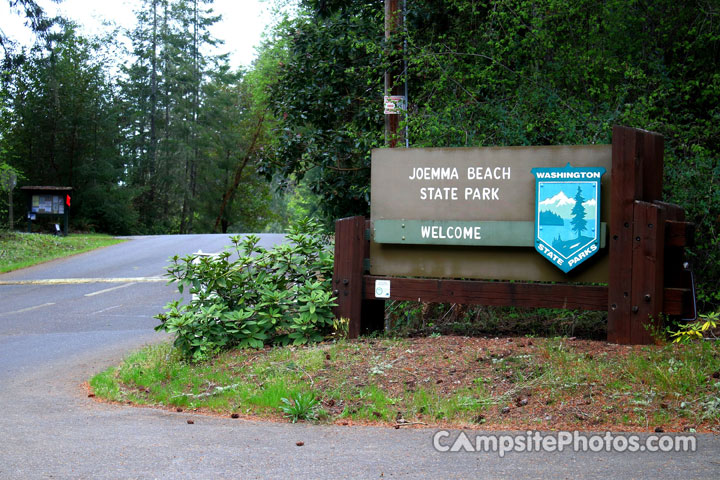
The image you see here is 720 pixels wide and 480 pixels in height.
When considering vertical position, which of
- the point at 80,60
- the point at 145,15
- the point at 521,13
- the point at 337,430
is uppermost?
the point at 145,15

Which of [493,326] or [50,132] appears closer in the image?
[493,326]

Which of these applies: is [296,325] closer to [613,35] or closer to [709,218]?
[709,218]

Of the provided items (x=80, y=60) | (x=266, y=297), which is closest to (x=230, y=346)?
(x=266, y=297)

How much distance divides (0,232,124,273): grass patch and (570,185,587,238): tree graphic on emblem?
18336 mm

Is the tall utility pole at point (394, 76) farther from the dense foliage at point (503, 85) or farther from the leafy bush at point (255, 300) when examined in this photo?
the leafy bush at point (255, 300)

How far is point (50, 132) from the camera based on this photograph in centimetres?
4119

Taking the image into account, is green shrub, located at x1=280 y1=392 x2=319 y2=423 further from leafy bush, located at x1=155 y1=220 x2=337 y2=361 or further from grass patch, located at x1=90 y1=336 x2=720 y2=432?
leafy bush, located at x1=155 y1=220 x2=337 y2=361

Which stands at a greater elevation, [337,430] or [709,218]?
[709,218]

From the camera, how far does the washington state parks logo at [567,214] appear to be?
7.46 metres

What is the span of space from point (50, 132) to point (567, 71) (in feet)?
123

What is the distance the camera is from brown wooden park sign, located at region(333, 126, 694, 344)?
7.22 meters

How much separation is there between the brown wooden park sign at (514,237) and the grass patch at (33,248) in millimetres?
16429

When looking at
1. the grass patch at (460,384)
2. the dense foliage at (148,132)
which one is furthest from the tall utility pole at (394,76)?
the dense foliage at (148,132)

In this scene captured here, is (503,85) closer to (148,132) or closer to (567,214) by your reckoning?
(567,214)
